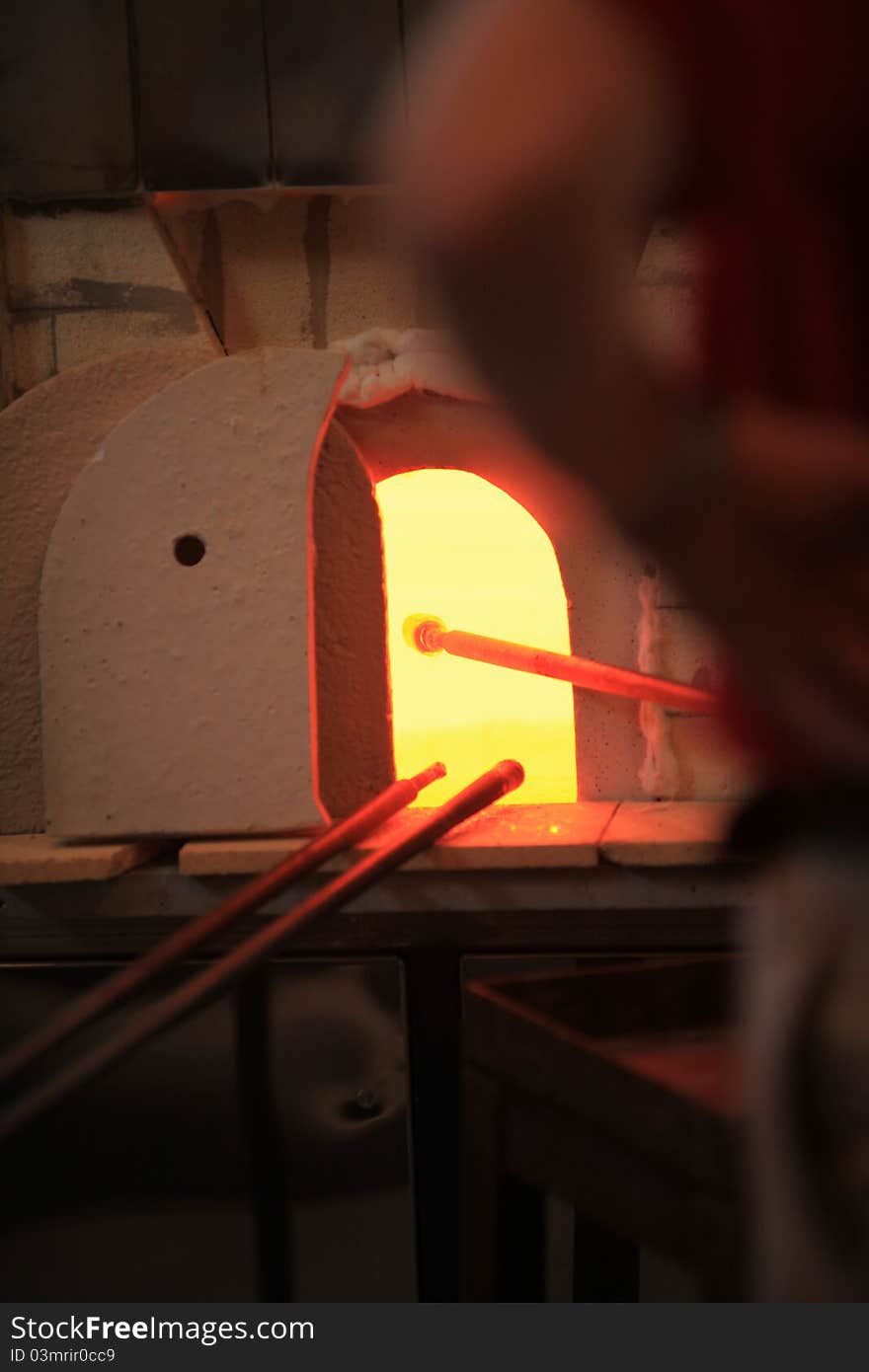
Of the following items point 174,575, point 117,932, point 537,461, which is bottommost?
point 117,932

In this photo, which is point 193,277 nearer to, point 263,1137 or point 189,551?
point 189,551

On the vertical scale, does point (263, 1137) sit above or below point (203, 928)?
below

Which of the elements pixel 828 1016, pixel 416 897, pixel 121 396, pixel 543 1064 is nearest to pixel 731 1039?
pixel 543 1064

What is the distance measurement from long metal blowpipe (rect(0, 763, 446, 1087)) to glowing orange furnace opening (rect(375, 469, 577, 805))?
78 cm

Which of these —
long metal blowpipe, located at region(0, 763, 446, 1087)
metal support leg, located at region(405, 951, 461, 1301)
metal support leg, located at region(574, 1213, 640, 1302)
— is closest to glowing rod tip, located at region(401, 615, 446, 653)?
long metal blowpipe, located at region(0, 763, 446, 1087)

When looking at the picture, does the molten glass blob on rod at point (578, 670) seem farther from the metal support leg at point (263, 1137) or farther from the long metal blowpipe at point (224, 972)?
the metal support leg at point (263, 1137)

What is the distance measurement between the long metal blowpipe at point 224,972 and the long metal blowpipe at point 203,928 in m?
0.03

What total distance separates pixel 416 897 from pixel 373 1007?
17 cm

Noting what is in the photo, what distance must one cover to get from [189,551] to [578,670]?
23.0 inches

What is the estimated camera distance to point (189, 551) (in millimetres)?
1740

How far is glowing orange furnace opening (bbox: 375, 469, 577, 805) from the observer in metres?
2.51

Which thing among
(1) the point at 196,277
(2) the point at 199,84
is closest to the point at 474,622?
(1) the point at 196,277

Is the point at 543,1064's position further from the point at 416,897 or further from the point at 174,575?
the point at 174,575

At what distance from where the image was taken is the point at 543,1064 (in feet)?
2.67
